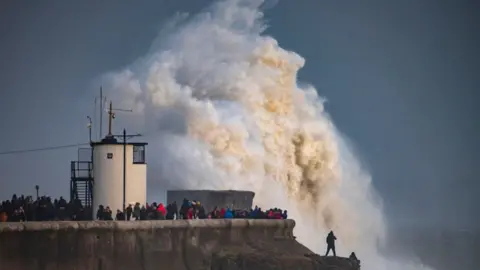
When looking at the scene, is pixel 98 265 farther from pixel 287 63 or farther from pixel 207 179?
pixel 287 63

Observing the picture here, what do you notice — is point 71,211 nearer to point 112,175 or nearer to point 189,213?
point 112,175

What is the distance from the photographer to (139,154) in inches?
936

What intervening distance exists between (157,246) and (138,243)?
1.59 feet

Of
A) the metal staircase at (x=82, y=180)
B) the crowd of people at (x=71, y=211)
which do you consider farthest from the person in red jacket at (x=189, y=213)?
the metal staircase at (x=82, y=180)

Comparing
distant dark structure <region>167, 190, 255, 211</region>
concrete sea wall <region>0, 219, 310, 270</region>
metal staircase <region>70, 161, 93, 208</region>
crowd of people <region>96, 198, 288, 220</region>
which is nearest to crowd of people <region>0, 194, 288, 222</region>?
crowd of people <region>96, 198, 288, 220</region>

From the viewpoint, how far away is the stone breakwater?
63.7ft

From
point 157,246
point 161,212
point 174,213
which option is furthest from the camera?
point 174,213

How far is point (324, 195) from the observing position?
122 ft

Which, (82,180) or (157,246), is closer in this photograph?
(157,246)

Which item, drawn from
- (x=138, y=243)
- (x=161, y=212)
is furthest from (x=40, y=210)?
(x=161, y=212)

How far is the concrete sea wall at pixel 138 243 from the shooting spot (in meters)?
19.4

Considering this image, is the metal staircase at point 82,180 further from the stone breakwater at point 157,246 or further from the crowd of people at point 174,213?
the stone breakwater at point 157,246

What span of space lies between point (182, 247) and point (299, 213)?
45.8ft

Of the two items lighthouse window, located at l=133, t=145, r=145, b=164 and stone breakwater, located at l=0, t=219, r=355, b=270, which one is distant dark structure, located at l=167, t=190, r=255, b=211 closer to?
stone breakwater, located at l=0, t=219, r=355, b=270
